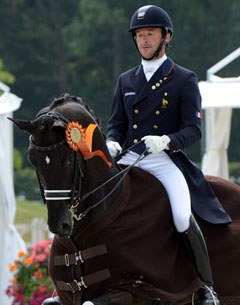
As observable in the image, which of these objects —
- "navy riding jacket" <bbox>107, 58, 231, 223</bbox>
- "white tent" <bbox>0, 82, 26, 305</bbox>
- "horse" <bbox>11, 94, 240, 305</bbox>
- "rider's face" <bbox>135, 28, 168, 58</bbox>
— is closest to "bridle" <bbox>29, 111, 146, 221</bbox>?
"horse" <bbox>11, 94, 240, 305</bbox>

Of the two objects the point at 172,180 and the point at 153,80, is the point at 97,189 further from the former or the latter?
the point at 153,80

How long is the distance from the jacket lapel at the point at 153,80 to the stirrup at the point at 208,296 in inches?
50.7

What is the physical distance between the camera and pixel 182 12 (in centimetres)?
5475

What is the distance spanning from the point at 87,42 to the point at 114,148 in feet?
163

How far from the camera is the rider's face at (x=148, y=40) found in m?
7.37

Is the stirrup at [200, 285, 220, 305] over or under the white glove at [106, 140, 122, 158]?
under

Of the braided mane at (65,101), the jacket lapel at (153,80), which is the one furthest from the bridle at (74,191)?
the jacket lapel at (153,80)

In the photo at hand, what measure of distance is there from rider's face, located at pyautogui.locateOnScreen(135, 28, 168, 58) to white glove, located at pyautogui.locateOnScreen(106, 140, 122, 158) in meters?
0.61

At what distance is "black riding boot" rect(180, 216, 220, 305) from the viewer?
23.8 feet

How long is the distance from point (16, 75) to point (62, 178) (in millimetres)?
48869

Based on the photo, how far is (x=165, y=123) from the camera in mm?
7477

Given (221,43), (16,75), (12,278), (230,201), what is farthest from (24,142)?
(230,201)

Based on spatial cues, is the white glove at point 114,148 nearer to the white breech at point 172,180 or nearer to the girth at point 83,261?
the white breech at point 172,180

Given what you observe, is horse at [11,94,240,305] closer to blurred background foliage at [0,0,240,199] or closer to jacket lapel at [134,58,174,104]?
jacket lapel at [134,58,174,104]
